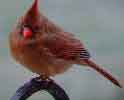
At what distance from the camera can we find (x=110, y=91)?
109 inches

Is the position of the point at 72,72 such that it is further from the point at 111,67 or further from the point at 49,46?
the point at 49,46

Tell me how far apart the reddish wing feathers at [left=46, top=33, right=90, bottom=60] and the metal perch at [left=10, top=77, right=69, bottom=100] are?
0.44 ft

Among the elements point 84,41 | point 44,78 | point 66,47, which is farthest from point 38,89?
point 84,41

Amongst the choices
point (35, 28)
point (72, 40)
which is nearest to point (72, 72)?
point (72, 40)

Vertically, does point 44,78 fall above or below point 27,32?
below

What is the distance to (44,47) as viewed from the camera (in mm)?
1654

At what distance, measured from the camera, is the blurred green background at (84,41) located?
107 inches

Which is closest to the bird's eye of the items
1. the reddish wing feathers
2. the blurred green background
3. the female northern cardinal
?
the female northern cardinal

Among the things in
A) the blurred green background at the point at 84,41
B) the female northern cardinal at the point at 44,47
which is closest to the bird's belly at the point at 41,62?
the female northern cardinal at the point at 44,47

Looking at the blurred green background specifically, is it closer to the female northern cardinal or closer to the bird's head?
the female northern cardinal

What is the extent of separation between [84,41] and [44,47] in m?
1.51

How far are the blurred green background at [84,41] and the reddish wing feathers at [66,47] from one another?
565 mm

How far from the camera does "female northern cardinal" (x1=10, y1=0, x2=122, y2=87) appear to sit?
1.54m

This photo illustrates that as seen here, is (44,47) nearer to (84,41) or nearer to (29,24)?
(29,24)
